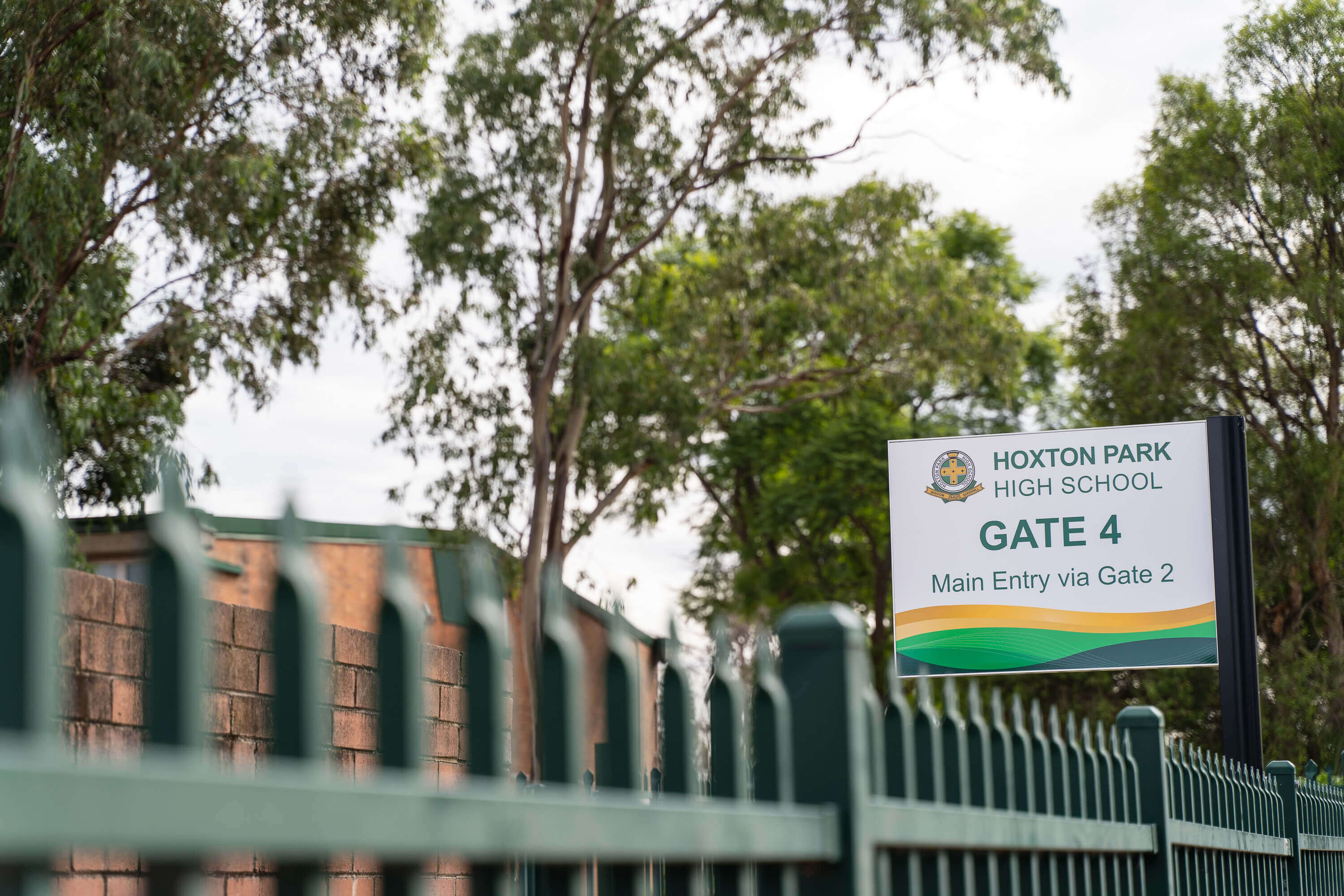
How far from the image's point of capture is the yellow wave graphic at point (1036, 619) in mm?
11055

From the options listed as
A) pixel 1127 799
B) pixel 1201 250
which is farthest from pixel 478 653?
pixel 1201 250

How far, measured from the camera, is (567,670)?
4.53 feet

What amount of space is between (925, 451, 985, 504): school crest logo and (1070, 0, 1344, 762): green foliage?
12704 millimetres

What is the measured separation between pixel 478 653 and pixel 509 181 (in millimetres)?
18692

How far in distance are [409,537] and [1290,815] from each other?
49.2 feet

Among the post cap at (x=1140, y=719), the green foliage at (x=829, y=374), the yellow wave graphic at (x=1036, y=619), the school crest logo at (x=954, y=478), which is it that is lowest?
the post cap at (x=1140, y=719)

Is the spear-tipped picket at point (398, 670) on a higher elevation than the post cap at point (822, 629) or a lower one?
lower

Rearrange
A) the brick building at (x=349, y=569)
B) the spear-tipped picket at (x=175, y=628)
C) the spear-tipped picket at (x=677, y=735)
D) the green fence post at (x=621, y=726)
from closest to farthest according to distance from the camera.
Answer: the spear-tipped picket at (x=175, y=628) < the green fence post at (x=621, y=726) < the spear-tipped picket at (x=677, y=735) < the brick building at (x=349, y=569)

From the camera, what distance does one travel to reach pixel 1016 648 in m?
11.6

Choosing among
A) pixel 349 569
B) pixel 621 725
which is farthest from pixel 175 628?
pixel 349 569

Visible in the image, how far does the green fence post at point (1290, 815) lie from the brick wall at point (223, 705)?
9.03 ft

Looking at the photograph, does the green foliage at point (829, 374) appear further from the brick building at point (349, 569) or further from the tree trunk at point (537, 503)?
the brick building at point (349, 569)

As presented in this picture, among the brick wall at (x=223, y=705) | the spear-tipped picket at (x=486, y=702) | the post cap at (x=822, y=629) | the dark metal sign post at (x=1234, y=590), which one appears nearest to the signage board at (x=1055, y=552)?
the dark metal sign post at (x=1234, y=590)

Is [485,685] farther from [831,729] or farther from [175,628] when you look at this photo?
[831,729]
